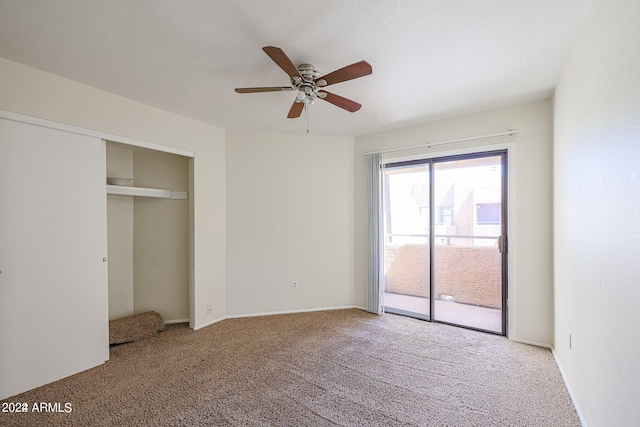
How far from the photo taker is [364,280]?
4348 millimetres

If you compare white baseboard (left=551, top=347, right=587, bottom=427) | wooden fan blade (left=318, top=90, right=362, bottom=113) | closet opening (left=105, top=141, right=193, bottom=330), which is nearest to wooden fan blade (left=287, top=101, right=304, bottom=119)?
wooden fan blade (left=318, top=90, right=362, bottom=113)

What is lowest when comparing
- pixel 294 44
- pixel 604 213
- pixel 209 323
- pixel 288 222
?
pixel 209 323

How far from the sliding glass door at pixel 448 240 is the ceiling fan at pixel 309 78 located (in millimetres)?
1915

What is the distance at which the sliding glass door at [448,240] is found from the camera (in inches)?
136

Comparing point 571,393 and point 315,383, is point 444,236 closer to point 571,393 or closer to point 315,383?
point 571,393

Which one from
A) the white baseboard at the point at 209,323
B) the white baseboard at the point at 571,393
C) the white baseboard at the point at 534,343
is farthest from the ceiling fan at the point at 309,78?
the white baseboard at the point at 534,343

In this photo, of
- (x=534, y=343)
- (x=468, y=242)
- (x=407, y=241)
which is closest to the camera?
(x=534, y=343)

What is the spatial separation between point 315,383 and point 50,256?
2.49m

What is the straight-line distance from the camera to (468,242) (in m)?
3.63

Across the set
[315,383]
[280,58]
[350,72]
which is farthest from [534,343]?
[280,58]

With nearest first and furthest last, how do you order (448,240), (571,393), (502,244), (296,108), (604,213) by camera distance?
(604,213), (571,393), (296,108), (502,244), (448,240)

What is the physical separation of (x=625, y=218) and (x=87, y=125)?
3.90 metres

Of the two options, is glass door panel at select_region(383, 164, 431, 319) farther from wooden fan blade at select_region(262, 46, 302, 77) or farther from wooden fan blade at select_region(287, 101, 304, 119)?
wooden fan blade at select_region(262, 46, 302, 77)

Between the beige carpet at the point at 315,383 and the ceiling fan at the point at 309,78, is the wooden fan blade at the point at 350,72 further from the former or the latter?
the beige carpet at the point at 315,383
